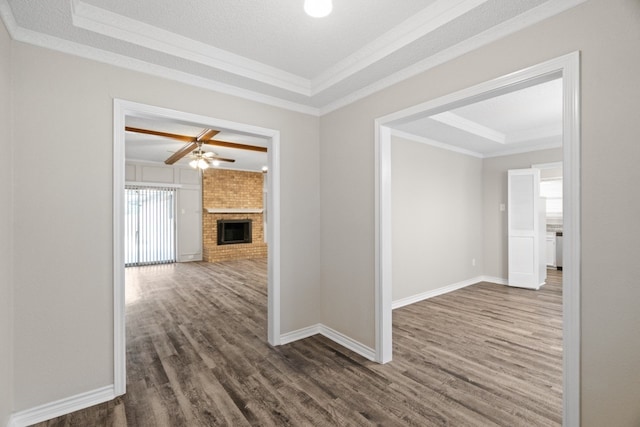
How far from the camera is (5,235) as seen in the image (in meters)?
1.74

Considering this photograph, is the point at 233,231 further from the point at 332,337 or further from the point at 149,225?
the point at 332,337

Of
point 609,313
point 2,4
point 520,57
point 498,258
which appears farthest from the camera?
point 498,258

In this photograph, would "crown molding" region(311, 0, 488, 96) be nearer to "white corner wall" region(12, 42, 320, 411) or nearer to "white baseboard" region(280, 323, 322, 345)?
"white corner wall" region(12, 42, 320, 411)

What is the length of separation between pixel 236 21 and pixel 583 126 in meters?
2.21

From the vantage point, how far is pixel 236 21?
2.01m

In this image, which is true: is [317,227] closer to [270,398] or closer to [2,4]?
[270,398]

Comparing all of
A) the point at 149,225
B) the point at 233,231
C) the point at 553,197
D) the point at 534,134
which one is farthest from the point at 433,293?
the point at 149,225

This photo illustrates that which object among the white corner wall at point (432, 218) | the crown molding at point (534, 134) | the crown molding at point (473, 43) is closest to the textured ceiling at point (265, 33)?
the crown molding at point (473, 43)

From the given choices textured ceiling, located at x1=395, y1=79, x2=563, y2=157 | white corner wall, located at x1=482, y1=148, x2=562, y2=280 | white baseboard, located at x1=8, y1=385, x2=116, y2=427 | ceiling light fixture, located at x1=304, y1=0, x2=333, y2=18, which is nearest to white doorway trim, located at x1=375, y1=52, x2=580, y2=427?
ceiling light fixture, located at x1=304, y1=0, x2=333, y2=18

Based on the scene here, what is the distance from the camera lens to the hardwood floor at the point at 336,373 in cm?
196

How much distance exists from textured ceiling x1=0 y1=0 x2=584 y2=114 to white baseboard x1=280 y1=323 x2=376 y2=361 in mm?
2509

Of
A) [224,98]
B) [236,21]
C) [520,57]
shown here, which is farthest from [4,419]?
[520,57]

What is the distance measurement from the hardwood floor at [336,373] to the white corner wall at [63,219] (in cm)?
37

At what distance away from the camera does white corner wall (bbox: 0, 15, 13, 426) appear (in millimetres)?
1669
